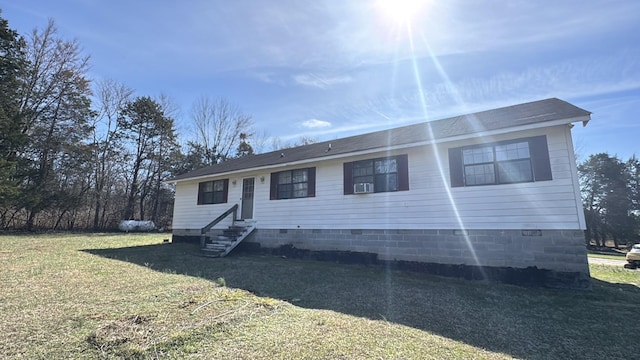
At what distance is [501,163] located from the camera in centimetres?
739

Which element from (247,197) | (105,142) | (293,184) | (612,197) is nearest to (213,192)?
(247,197)

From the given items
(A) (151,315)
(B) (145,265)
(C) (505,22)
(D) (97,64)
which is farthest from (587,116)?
(D) (97,64)

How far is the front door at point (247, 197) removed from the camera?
39.6 feet

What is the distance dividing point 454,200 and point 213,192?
1028cm

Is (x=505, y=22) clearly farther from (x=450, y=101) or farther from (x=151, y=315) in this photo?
(x=151, y=315)

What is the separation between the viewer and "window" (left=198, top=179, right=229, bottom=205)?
1303cm

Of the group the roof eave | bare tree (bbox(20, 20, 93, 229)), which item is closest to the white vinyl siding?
the roof eave

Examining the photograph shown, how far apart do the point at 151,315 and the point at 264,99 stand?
1361cm

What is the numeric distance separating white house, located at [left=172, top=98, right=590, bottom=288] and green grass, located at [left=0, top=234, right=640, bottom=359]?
81cm

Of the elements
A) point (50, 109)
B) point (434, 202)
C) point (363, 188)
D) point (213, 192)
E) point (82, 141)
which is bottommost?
point (434, 202)

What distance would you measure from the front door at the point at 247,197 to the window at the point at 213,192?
1.06m

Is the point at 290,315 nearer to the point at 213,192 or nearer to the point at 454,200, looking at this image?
the point at 454,200

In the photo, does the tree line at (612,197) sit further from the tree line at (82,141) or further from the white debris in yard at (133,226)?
the white debris in yard at (133,226)

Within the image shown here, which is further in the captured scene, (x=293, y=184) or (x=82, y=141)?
(x=82, y=141)
